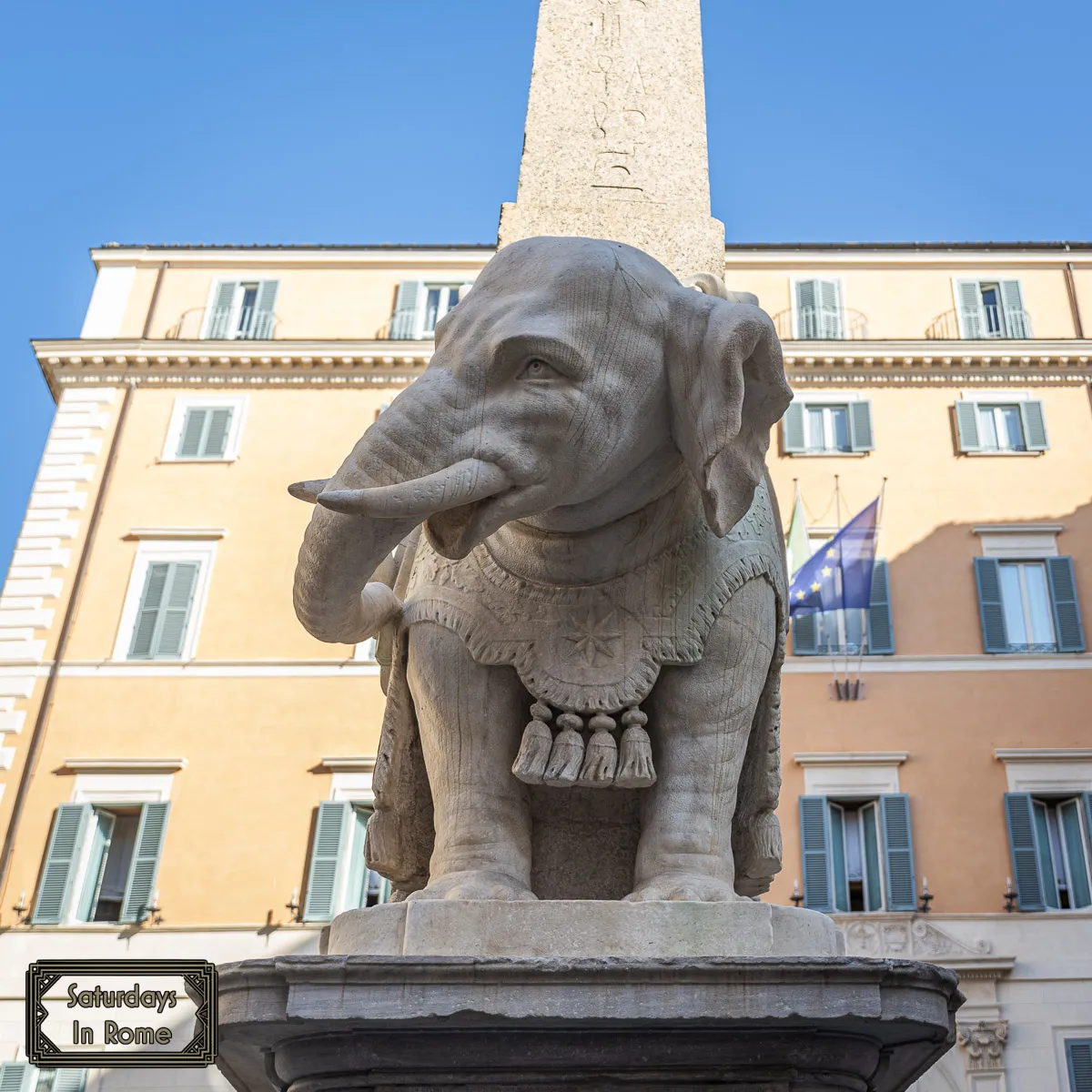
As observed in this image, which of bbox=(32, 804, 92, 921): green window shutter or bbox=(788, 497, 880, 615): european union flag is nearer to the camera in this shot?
bbox=(788, 497, 880, 615): european union flag

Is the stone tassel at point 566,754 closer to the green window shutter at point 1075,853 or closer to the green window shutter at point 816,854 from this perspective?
the green window shutter at point 816,854

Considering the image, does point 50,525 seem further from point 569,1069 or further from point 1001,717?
point 569,1069

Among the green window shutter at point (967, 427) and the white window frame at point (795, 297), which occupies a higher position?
the white window frame at point (795, 297)

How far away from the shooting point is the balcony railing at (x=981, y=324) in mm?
21750

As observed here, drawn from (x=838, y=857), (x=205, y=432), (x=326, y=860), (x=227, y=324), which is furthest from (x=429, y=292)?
(x=838, y=857)

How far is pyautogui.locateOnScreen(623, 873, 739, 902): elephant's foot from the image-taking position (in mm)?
2705

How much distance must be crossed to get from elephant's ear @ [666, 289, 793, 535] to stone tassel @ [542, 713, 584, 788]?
490mm

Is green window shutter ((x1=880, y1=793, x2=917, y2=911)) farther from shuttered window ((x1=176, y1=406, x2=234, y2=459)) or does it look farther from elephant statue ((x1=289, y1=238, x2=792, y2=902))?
elephant statue ((x1=289, y1=238, x2=792, y2=902))

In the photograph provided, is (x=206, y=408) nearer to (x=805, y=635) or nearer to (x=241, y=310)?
(x=241, y=310)

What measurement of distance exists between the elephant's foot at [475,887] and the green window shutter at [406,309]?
19.5 m

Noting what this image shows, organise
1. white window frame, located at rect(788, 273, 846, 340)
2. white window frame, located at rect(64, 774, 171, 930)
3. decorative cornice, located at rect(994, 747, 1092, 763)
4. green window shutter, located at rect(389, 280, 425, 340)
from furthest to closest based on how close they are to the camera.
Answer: green window shutter, located at rect(389, 280, 425, 340) < white window frame, located at rect(788, 273, 846, 340) < white window frame, located at rect(64, 774, 171, 930) < decorative cornice, located at rect(994, 747, 1092, 763)

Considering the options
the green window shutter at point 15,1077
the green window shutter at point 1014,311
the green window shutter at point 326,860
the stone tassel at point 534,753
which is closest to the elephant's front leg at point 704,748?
the stone tassel at point 534,753

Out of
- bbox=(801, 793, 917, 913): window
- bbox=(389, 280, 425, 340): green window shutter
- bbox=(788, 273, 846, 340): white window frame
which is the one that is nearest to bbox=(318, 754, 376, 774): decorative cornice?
bbox=(801, 793, 917, 913): window

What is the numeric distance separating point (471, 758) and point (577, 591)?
41 centimetres
